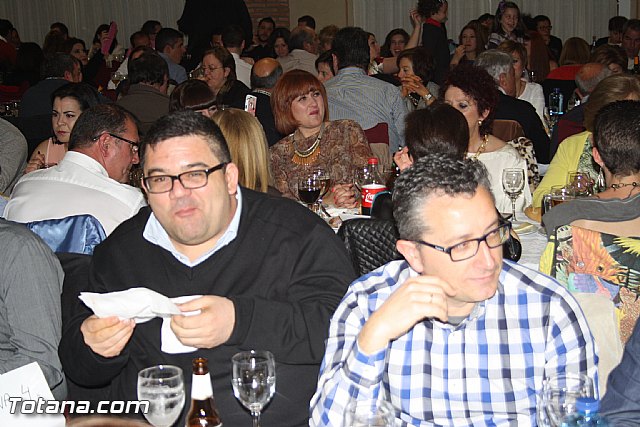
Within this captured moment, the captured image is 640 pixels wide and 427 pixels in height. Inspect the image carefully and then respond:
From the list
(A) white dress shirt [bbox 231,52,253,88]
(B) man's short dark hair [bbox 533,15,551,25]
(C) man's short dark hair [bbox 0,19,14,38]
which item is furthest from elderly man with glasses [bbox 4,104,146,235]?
(C) man's short dark hair [bbox 0,19,14,38]

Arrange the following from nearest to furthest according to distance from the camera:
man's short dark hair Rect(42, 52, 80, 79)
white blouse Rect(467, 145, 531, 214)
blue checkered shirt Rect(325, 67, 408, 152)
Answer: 1. white blouse Rect(467, 145, 531, 214)
2. blue checkered shirt Rect(325, 67, 408, 152)
3. man's short dark hair Rect(42, 52, 80, 79)

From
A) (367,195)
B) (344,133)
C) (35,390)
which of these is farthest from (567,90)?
(35,390)

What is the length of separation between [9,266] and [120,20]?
12.5 m

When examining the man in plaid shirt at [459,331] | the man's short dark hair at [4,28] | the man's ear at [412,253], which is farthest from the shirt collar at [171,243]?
the man's short dark hair at [4,28]

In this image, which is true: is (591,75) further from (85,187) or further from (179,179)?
(179,179)

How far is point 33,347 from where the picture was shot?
240 centimetres

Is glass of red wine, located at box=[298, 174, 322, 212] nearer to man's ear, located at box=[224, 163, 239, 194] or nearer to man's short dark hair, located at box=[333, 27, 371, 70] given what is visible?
man's ear, located at box=[224, 163, 239, 194]

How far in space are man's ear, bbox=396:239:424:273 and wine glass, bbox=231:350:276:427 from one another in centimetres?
42

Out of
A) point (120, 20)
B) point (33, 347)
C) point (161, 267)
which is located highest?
point (120, 20)

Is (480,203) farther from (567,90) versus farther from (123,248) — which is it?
(567,90)

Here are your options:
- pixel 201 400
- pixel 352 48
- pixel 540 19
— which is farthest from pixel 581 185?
pixel 540 19

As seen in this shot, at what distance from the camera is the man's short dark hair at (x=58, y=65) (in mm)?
7359

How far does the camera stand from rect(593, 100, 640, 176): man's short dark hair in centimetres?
310

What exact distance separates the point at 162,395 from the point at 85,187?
74.1 inches
